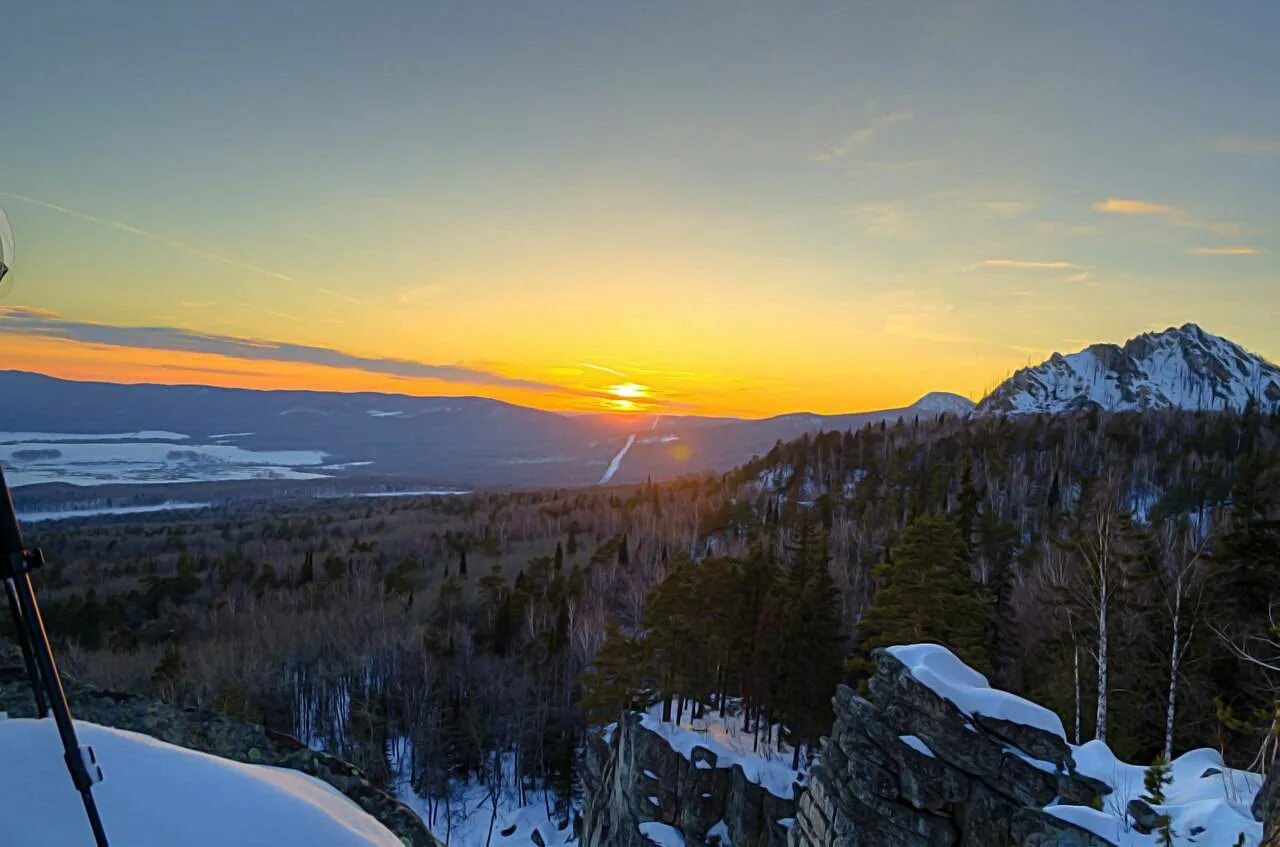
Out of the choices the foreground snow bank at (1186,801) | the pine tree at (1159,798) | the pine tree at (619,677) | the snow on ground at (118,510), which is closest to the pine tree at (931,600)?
the foreground snow bank at (1186,801)

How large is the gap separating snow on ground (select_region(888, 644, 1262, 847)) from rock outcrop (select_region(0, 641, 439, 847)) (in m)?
8.91

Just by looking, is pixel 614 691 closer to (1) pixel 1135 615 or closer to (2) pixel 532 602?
(1) pixel 1135 615

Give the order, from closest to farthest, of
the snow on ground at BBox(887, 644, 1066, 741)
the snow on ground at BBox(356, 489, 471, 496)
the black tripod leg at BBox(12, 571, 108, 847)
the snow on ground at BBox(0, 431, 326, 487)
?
1. the black tripod leg at BBox(12, 571, 108, 847)
2. the snow on ground at BBox(887, 644, 1066, 741)
3. the snow on ground at BBox(0, 431, 326, 487)
4. the snow on ground at BBox(356, 489, 471, 496)

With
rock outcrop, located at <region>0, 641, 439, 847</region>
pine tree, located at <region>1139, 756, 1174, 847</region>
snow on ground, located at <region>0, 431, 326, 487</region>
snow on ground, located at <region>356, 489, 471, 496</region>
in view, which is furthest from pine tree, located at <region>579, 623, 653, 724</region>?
snow on ground, located at <region>356, 489, 471, 496</region>

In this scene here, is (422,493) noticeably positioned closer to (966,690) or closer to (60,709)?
(966,690)

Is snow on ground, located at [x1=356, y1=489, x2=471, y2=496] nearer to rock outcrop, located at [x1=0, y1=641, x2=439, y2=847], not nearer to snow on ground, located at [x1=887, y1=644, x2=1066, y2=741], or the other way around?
snow on ground, located at [x1=887, y1=644, x2=1066, y2=741]

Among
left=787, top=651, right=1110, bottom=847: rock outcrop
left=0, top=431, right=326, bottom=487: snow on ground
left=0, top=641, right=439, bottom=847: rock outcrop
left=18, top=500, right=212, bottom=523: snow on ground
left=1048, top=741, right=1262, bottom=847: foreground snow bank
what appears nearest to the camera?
left=0, top=641, right=439, bottom=847: rock outcrop

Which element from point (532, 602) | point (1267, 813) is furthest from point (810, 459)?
point (1267, 813)

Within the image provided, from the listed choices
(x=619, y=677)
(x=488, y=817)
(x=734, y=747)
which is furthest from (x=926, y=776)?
(x=488, y=817)

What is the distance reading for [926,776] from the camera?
13930 mm

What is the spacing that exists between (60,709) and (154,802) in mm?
696

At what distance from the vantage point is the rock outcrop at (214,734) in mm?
3672

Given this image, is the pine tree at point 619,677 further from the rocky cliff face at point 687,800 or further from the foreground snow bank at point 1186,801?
the foreground snow bank at point 1186,801

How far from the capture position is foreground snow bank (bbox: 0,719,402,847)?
2.05 meters
